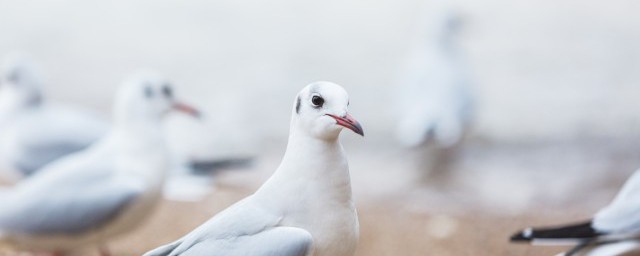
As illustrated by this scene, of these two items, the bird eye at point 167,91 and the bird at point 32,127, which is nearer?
the bird eye at point 167,91

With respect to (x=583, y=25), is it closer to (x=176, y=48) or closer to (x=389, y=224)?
(x=176, y=48)

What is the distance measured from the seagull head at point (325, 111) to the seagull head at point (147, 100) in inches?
64.3

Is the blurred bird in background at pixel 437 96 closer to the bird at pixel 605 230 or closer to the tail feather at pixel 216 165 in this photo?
the tail feather at pixel 216 165

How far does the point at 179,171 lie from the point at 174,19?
19.6 ft

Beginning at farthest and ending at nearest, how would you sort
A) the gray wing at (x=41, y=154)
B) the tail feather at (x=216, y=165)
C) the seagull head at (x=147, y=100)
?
the gray wing at (x=41, y=154)
the tail feather at (x=216, y=165)
the seagull head at (x=147, y=100)

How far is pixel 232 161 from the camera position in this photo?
15.5 feet

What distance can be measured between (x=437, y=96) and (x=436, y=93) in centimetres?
4

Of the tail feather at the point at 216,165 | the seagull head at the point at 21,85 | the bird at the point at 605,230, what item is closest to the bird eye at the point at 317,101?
the bird at the point at 605,230

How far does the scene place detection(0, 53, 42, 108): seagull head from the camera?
5.37 metres

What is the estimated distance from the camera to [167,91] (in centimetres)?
420

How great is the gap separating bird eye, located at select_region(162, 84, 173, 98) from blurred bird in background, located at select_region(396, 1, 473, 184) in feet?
6.38

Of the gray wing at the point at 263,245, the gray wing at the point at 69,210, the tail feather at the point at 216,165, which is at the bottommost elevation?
the gray wing at the point at 263,245

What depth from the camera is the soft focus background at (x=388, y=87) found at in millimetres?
5270

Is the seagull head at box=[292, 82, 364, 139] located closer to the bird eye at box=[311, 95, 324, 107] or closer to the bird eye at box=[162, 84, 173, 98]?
the bird eye at box=[311, 95, 324, 107]
